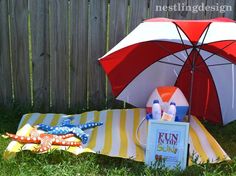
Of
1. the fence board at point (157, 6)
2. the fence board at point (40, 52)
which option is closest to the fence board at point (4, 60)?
the fence board at point (40, 52)

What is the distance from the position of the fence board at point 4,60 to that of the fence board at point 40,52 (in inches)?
Answer: 10.6

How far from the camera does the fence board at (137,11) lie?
14.1 feet

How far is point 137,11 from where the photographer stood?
430cm

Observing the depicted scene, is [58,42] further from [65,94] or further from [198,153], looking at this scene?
[198,153]

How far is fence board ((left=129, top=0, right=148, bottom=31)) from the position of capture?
429 centimetres

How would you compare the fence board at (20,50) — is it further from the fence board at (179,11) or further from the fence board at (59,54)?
the fence board at (179,11)

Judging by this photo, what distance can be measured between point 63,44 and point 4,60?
2.16 feet

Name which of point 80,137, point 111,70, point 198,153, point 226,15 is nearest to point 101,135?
point 80,137

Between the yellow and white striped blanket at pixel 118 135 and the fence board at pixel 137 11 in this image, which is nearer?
the yellow and white striped blanket at pixel 118 135

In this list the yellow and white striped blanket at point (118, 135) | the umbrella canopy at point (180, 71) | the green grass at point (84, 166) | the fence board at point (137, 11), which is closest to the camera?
the green grass at point (84, 166)

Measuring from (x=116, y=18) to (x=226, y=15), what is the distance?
114cm

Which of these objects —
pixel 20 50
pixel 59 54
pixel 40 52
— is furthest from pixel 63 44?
pixel 20 50

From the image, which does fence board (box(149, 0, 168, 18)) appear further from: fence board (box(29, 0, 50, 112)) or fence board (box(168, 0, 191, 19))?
fence board (box(29, 0, 50, 112))

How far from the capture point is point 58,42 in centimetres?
439
